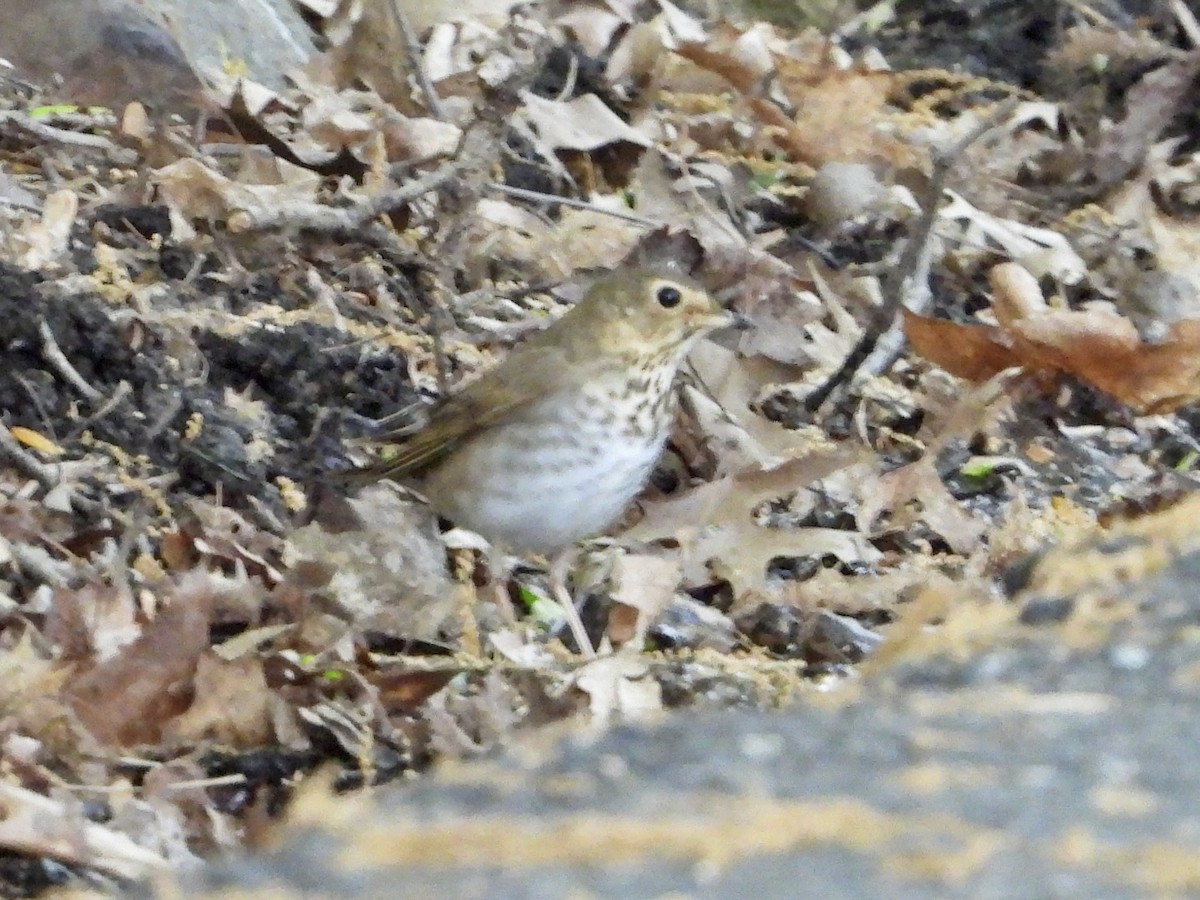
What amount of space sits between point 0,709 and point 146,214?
210cm

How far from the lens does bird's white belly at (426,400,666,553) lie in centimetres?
379

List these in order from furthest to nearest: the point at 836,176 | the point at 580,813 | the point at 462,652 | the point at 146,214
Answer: the point at 836,176 → the point at 146,214 → the point at 462,652 → the point at 580,813

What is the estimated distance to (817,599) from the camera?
368 centimetres

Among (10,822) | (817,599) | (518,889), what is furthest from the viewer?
(817,599)

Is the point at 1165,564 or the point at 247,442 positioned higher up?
the point at 1165,564

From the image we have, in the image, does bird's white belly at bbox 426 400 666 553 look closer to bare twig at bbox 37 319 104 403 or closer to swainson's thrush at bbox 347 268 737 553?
swainson's thrush at bbox 347 268 737 553

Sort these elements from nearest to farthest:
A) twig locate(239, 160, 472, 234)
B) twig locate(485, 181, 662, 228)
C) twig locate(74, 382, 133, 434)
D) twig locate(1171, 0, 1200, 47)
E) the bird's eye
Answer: twig locate(74, 382, 133, 434), the bird's eye, twig locate(239, 160, 472, 234), twig locate(485, 181, 662, 228), twig locate(1171, 0, 1200, 47)

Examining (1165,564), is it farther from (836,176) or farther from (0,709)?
(836,176)

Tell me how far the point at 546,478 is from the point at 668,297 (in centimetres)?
53

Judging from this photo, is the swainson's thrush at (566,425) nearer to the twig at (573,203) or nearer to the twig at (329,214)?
the twig at (329,214)

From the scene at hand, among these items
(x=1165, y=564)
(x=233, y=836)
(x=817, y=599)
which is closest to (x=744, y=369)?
(x=817, y=599)

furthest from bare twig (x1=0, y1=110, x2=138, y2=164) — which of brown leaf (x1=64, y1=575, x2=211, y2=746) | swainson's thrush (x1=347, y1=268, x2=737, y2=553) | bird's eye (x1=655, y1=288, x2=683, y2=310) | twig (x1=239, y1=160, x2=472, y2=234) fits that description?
brown leaf (x1=64, y1=575, x2=211, y2=746)

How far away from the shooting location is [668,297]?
161 inches

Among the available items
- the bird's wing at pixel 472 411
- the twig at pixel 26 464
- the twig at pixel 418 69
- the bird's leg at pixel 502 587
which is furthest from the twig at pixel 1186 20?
the twig at pixel 26 464
